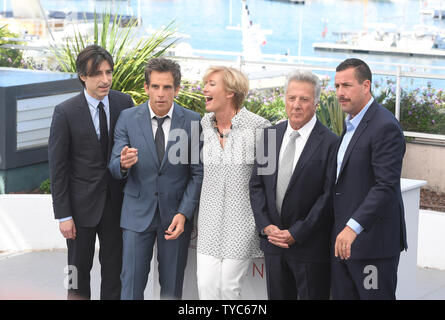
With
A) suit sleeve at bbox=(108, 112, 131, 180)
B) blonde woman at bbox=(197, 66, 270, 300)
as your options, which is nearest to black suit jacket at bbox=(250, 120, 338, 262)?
blonde woman at bbox=(197, 66, 270, 300)

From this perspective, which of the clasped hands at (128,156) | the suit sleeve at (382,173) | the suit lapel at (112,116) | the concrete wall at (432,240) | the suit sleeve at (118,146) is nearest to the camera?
the suit sleeve at (382,173)

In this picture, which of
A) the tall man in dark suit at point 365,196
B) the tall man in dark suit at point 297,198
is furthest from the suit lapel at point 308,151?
the tall man in dark suit at point 365,196

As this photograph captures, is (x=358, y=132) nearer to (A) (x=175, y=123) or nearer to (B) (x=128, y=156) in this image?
(A) (x=175, y=123)

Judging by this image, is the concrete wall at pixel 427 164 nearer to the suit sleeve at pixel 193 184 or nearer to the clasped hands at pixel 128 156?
the suit sleeve at pixel 193 184

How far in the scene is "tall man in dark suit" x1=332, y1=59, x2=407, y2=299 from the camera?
364 centimetres

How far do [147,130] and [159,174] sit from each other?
26 cm

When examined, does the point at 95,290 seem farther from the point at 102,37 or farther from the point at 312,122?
the point at 102,37

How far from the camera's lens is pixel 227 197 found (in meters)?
4.09

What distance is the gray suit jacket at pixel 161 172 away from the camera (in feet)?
13.7

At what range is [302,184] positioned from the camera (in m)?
3.89

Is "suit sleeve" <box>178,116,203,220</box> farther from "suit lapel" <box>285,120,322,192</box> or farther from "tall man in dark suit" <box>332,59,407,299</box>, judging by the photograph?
"tall man in dark suit" <box>332,59,407,299</box>

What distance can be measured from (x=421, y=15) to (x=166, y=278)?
75.7 metres

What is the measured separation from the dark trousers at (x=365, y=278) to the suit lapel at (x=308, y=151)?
489 millimetres
